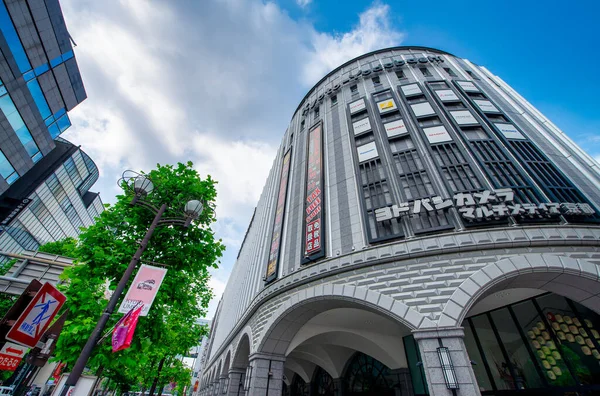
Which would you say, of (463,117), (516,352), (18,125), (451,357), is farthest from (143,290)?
(18,125)

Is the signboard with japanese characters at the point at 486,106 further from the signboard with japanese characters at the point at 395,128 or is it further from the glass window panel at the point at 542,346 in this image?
the glass window panel at the point at 542,346

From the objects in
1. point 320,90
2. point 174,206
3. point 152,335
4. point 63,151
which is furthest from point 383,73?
point 63,151

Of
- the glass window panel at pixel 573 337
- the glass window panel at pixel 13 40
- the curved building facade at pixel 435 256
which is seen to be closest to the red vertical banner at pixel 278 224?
the curved building facade at pixel 435 256

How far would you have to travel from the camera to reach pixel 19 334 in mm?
3553

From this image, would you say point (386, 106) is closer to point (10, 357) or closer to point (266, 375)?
point (266, 375)

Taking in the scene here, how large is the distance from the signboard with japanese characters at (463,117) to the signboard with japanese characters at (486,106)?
56.8 inches

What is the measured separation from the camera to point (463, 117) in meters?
14.8

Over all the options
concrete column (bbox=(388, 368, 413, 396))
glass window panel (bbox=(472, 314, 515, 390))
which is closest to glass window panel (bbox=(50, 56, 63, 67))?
concrete column (bbox=(388, 368, 413, 396))

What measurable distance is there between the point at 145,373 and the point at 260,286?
12939mm

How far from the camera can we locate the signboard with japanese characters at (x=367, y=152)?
14.0m

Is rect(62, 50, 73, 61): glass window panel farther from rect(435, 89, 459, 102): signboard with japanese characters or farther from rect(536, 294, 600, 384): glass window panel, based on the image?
rect(536, 294, 600, 384): glass window panel

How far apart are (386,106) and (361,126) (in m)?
2.25

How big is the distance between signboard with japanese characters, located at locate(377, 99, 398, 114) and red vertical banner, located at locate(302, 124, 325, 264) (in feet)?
14.2

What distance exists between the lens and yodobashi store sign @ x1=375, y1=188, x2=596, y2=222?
9219mm
